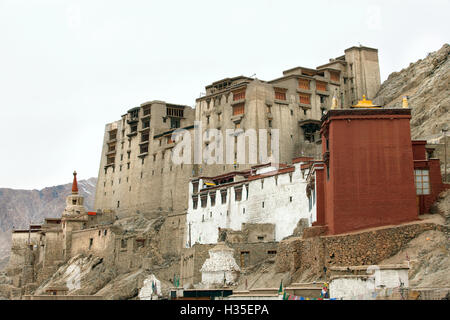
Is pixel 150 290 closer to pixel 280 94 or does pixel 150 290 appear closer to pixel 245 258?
pixel 245 258

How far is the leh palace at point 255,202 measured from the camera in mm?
32631

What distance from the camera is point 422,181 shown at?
1378 inches

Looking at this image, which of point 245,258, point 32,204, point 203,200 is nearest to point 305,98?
point 203,200

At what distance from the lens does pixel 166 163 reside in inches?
2763

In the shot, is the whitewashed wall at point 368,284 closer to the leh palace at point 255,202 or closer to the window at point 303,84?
the leh palace at point 255,202

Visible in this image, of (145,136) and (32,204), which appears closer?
(145,136)

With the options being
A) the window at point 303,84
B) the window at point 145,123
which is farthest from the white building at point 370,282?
the window at point 145,123

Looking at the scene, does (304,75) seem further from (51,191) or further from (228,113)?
(51,191)

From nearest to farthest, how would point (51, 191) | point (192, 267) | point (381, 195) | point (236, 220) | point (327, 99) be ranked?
point (381, 195) < point (192, 267) < point (236, 220) < point (327, 99) < point (51, 191)

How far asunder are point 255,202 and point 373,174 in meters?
18.1

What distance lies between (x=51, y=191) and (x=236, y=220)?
357 ft

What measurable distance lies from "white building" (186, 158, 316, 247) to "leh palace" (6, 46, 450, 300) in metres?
0.11

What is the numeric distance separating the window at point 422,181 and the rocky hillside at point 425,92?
12962mm
